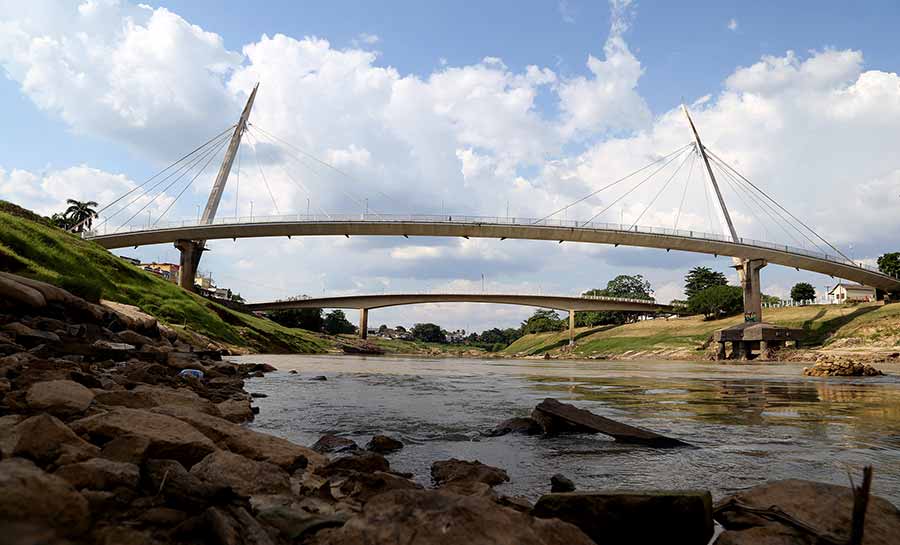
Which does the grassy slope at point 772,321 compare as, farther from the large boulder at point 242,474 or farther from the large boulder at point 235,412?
the large boulder at point 242,474

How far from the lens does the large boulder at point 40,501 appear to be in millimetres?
2236

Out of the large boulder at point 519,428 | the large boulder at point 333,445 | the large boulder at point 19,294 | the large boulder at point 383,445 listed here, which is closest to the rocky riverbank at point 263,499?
the large boulder at point 333,445

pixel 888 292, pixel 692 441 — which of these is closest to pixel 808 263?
pixel 888 292

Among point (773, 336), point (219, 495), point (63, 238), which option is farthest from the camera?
point (773, 336)

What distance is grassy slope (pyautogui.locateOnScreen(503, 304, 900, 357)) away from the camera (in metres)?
76.7

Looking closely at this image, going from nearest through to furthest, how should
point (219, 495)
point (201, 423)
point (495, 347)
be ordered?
point (219, 495) < point (201, 423) < point (495, 347)

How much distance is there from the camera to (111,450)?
3861mm

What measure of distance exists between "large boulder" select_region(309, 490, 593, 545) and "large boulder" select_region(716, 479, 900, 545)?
144 cm

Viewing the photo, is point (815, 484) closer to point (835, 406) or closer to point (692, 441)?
point (692, 441)

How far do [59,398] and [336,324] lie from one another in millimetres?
157832

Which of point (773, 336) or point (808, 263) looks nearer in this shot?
point (773, 336)

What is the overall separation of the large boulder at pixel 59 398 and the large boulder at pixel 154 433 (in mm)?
757

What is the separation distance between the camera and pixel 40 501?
92.0 inches

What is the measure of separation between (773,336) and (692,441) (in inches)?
2972
